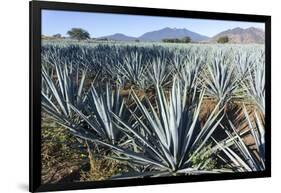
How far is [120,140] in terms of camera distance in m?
4.49

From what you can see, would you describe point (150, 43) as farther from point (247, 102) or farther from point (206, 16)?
point (247, 102)

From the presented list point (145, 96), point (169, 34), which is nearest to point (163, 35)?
point (169, 34)

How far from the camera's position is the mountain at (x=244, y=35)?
489 cm

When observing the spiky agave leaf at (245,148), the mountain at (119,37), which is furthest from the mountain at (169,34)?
the spiky agave leaf at (245,148)

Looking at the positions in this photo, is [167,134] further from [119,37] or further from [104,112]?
[119,37]

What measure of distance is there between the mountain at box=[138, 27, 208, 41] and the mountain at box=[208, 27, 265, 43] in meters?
0.16

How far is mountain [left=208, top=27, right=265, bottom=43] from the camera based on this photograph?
4891 millimetres

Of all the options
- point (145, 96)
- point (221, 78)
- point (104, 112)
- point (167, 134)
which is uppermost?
point (221, 78)

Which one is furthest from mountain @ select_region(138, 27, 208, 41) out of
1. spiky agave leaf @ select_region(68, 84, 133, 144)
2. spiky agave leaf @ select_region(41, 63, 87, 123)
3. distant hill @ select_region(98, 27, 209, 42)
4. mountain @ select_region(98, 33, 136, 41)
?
spiky agave leaf @ select_region(41, 63, 87, 123)

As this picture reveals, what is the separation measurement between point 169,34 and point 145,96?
53cm

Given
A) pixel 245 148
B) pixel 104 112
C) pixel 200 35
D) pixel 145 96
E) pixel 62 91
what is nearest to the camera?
pixel 62 91

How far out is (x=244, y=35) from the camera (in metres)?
4.94

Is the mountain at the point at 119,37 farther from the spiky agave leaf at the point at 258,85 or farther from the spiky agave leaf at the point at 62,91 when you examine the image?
the spiky agave leaf at the point at 258,85

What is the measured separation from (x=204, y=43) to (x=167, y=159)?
0.99m
